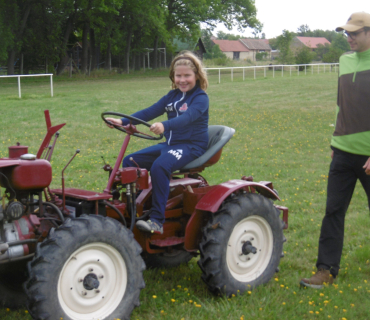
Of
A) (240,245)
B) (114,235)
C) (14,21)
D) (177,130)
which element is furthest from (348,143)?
(14,21)

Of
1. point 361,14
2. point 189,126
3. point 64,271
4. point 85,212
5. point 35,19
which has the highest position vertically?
point 35,19

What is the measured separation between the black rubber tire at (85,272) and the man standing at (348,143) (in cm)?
158

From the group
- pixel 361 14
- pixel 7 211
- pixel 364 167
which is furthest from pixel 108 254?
pixel 361 14

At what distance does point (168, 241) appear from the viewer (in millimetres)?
3742

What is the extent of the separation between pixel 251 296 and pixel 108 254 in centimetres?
120

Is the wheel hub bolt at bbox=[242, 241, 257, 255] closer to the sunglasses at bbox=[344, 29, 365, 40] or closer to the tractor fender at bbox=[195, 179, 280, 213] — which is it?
the tractor fender at bbox=[195, 179, 280, 213]

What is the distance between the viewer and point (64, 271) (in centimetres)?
292

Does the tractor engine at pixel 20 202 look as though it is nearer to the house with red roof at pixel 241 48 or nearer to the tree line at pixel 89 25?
the tree line at pixel 89 25

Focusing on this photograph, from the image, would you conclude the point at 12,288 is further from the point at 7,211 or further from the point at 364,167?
the point at 364,167

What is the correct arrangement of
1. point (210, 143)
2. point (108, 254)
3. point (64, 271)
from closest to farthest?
point (64, 271) → point (108, 254) → point (210, 143)

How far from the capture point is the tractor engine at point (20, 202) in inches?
116

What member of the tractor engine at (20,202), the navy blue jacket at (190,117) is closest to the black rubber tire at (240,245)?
the navy blue jacket at (190,117)

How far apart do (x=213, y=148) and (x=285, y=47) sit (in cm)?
4966

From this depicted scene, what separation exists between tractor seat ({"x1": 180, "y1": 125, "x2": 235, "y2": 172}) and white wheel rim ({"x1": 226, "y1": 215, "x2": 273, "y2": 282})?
0.54 metres
